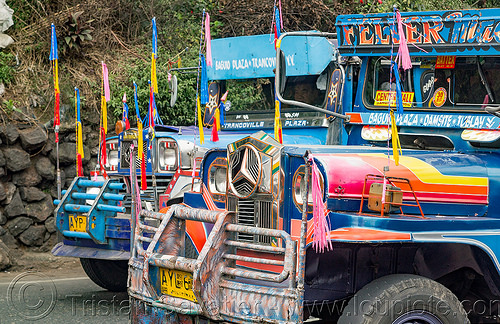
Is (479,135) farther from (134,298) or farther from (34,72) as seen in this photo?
(34,72)

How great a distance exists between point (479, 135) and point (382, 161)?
97 centimetres

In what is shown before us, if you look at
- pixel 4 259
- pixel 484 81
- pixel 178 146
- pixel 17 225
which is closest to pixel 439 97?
pixel 484 81

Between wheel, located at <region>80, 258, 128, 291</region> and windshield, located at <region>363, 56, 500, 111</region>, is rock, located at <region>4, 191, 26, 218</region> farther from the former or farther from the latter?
windshield, located at <region>363, 56, 500, 111</region>

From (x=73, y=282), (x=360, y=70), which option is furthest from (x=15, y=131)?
(x=360, y=70)

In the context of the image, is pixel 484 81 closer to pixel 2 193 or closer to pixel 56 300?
pixel 56 300

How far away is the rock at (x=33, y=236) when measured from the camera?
1027 centimetres

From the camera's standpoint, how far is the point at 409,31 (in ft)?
19.1

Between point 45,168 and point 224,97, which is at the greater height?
point 224,97

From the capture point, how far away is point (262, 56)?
8.09 m

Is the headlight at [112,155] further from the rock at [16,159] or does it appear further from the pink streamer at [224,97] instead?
the rock at [16,159]

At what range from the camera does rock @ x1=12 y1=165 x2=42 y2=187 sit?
405 inches

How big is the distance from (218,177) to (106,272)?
10.00 feet

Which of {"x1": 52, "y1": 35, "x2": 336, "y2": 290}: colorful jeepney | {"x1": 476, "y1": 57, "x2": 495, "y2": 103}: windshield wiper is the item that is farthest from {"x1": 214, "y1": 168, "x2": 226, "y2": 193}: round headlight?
{"x1": 476, "y1": 57, "x2": 495, "y2": 103}: windshield wiper

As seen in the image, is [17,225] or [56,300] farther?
[17,225]
